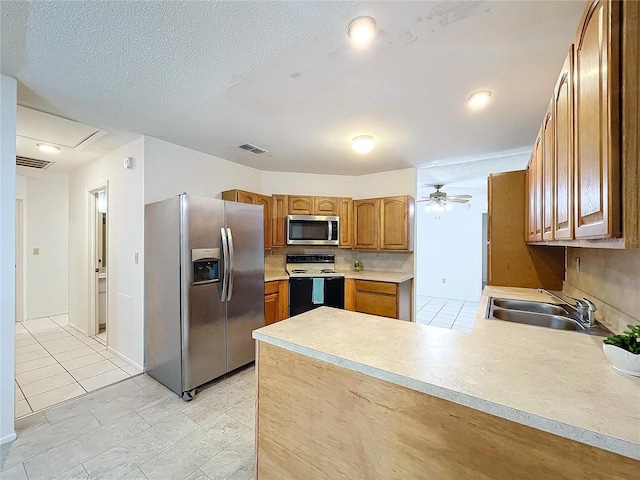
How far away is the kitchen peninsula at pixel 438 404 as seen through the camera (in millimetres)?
718

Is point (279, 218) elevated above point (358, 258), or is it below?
above

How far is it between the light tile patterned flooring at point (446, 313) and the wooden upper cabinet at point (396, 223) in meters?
1.39

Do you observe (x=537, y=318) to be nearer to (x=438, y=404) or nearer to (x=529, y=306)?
(x=529, y=306)

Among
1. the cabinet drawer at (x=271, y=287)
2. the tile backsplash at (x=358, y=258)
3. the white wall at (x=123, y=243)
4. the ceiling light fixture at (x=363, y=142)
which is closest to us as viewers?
the ceiling light fixture at (x=363, y=142)

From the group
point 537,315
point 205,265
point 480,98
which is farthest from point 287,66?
point 537,315

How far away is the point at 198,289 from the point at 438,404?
212 cm

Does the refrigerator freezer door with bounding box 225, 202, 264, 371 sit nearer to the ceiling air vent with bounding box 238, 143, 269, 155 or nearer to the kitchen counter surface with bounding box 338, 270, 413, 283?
the ceiling air vent with bounding box 238, 143, 269, 155

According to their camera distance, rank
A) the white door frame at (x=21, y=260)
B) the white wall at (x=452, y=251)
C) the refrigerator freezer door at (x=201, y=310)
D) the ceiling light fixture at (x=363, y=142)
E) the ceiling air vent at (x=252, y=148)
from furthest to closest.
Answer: the white wall at (x=452, y=251) < the white door frame at (x=21, y=260) < the ceiling air vent at (x=252, y=148) < the ceiling light fixture at (x=363, y=142) < the refrigerator freezer door at (x=201, y=310)

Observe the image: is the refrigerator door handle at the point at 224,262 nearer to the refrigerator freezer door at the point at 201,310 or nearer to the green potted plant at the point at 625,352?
the refrigerator freezer door at the point at 201,310

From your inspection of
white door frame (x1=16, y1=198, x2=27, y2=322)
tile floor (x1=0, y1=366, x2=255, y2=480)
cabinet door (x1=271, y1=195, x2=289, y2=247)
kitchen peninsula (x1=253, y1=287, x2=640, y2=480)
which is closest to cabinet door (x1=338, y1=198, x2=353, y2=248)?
cabinet door (x1=271, y1=195, x2=289, y2=247)

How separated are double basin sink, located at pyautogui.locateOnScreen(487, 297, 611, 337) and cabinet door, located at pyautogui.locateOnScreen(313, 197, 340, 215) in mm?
2469

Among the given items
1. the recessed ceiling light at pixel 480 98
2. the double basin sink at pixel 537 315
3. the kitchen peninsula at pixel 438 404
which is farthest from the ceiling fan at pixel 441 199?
the kitchen peninsula at pixel 438 404

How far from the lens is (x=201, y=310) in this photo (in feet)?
8.05

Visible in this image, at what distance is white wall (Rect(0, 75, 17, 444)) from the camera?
1.78m
